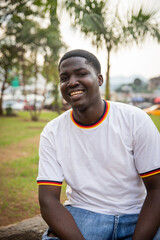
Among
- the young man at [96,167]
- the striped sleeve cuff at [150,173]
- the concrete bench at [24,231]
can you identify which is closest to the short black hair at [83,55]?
the young man at [96,167]

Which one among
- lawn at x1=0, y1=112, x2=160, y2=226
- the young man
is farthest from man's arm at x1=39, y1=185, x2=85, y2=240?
lawn at x1=0, y1=112, x2=160, y2=226

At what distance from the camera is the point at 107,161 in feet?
5.82

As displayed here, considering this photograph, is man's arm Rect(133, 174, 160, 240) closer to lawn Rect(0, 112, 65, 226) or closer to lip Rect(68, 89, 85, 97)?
lip Rect(68, 89, 85, 97)

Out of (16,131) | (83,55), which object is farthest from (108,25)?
(16,131)

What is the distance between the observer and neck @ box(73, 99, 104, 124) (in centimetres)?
191

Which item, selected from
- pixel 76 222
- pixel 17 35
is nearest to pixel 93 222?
pixel 76 222

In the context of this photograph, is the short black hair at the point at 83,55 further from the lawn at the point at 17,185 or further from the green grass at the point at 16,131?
the green grass at the point at 16,131

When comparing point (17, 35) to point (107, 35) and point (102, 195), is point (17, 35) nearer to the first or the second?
point (107, 35)

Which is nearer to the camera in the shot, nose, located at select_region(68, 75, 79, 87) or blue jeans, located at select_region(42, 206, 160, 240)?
blue jeans, located at select_region(42, 206, 160, 240)

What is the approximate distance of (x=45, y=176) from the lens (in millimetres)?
1811

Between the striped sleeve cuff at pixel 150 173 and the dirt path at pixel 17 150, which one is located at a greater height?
the striped sleeve cuff at pixel 150 173

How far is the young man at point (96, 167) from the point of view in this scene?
1.69 m

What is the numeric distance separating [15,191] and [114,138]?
2971 millimetres

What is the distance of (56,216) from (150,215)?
2.14 ft
